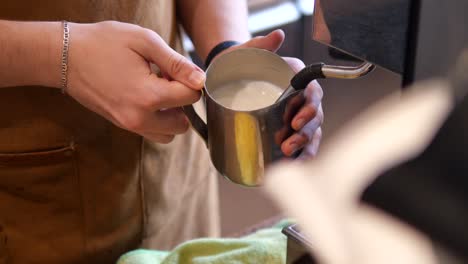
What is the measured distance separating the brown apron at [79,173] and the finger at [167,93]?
0.14 metres

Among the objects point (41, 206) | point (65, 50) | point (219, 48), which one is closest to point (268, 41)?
point (219, 48)

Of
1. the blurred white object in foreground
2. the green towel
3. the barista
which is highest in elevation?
the blurred white object in foreground

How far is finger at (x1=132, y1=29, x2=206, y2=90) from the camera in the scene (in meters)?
0.59

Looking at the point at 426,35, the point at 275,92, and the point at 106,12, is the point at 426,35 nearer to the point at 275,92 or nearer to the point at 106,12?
the point at 275,92

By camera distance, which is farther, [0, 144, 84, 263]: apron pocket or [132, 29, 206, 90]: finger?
[0, 144, 84, 263]: apron pocket

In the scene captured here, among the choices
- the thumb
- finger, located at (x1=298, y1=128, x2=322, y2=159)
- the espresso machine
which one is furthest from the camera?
the thumb

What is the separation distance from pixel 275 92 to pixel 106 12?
21 cm

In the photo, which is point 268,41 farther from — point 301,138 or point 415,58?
point 415,58

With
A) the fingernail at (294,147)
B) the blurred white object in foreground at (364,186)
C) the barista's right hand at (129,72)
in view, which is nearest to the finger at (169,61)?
the barista's right hand at (129,72)

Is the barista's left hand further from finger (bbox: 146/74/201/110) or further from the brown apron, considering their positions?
the brown apron

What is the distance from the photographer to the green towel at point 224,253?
2.23 ft

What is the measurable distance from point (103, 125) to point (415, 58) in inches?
16.9

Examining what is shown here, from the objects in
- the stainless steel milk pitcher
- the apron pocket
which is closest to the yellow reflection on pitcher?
the stainless steel milk pitcher

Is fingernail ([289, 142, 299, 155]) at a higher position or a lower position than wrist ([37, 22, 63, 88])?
lower
